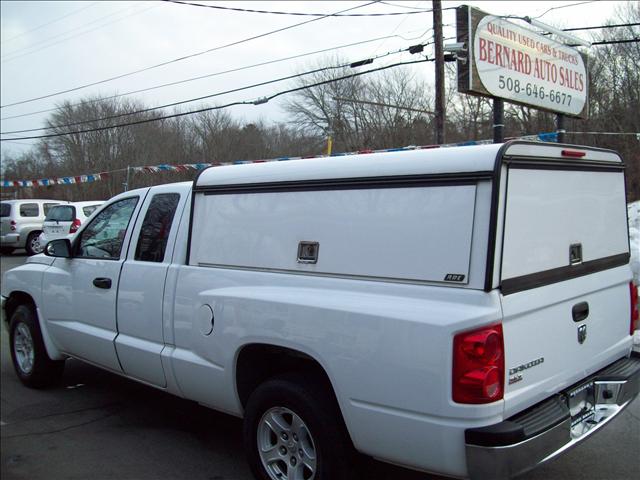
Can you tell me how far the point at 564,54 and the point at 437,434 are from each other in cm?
1181

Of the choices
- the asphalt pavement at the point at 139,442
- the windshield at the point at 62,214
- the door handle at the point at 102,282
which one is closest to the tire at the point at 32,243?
the windshield at the point at 62,214

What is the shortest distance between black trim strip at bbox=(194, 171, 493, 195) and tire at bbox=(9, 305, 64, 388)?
8.65ft

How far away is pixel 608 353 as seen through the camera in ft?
11.0

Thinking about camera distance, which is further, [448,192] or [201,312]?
[201,312]

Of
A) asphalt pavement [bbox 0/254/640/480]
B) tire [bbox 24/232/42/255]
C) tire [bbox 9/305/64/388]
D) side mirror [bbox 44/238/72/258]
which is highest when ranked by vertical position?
side mirror [bbox 44/238/72/258]

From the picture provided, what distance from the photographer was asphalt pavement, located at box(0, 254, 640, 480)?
357 cm

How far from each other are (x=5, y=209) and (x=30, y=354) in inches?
619

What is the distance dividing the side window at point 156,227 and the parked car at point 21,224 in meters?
15.8

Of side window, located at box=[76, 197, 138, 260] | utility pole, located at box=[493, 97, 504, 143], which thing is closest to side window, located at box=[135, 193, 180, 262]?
side window, located at box=[76, 197, 138, 260]

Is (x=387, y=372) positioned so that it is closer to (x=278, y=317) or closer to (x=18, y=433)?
(x=278, y=317)

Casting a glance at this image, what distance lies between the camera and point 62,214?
16.2 meters

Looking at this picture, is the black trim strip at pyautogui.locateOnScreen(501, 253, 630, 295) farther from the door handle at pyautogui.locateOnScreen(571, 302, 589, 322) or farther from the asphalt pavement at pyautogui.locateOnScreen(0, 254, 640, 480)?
the asphalt pavement at pyautogui.locateOnScreen(0, 254, 640, 480)

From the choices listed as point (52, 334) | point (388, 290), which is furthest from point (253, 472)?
point (52, 334)

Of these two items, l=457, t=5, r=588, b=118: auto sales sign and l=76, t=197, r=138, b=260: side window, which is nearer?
l=76, t=197, r=138, b=260: side window
